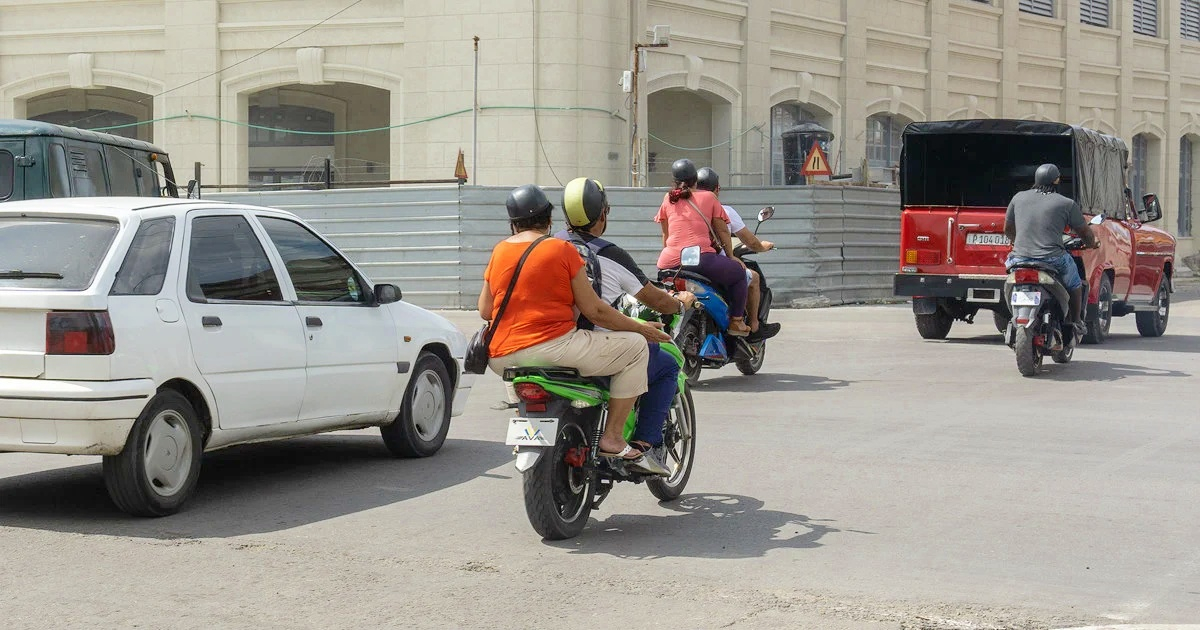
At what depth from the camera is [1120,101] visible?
138ft

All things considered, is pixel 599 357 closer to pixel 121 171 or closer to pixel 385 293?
pixel 385 293

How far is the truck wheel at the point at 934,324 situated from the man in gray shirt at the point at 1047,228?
13.4ft

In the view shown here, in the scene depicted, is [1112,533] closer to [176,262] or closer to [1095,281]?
[176,262]

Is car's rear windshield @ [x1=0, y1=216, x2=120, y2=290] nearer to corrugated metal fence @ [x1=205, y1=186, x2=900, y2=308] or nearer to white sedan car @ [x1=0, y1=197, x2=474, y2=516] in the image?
white sedan car @ [x1=0, y1=197, x2=474, y2=516]

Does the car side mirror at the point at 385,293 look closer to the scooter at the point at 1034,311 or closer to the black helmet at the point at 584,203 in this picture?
the black helmet at the point at 584,203

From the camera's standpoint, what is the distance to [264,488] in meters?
8.16

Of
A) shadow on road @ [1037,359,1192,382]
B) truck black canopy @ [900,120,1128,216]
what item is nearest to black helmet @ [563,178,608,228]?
shadow on road @ [1037,359,1192,382]

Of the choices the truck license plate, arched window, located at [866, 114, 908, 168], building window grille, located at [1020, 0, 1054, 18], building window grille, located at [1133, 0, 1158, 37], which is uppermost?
building window grille, located at [1133, 0, 1158, 37]

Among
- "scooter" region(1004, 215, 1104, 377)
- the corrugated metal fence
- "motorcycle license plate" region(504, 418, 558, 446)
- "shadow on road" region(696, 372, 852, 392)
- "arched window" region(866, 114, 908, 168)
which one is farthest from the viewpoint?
"arched window" region(866, 114, 908, 168)

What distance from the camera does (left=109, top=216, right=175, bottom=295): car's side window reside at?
7094mm

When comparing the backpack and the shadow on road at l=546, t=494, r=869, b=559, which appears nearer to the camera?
the shadow on road at l=546, t=494, r=869, b=559

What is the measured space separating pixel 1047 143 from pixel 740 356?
6349 millimetres

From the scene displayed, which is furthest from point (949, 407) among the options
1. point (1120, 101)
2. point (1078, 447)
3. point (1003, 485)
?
point (1120, 101)

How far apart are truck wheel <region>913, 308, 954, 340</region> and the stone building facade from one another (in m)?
9.27
